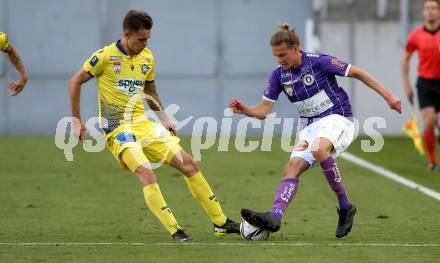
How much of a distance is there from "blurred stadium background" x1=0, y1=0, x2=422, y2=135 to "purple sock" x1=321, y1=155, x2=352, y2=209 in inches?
560

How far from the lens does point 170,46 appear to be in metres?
25.4

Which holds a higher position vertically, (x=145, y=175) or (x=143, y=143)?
(x=143, y=143)

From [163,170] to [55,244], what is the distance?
7.40 metres

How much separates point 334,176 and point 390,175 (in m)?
6.25

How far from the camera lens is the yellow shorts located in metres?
10.4

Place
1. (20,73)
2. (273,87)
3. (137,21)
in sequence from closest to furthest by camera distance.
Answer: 1. (137,21)
2. (273,87)
3. (20,73)

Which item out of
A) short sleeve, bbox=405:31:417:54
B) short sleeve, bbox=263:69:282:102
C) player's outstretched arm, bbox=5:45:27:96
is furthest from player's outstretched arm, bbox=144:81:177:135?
short sleeve, bbox=405:31:417:54

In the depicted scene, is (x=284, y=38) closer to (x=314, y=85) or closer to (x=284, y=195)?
(x=314, y=85)

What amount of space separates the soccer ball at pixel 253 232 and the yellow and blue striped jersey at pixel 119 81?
1.28 m

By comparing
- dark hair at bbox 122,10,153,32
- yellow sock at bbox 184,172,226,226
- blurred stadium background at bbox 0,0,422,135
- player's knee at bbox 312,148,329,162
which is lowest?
blurred stadium background at bbox 0,0,422,135

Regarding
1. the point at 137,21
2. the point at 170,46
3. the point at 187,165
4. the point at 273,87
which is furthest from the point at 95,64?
the point at 170,46

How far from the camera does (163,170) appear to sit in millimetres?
17516

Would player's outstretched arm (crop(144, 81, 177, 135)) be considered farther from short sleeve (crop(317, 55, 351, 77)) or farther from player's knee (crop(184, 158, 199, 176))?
short sleeve (crop(317, 55, 351, 77))

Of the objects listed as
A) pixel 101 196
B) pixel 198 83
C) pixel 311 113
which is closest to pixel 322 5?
pixel 198 83
